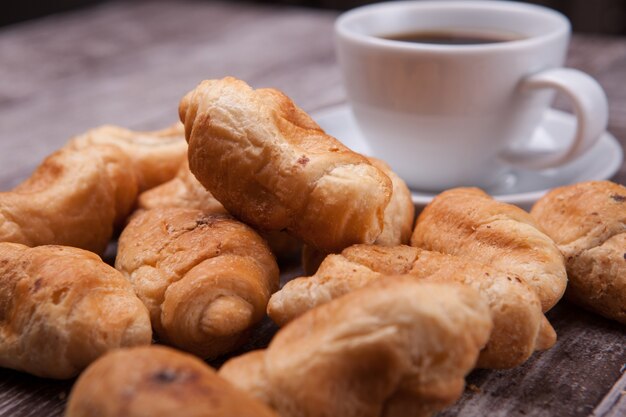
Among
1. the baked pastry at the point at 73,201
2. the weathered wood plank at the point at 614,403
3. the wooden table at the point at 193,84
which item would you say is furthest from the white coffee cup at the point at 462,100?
the weathered wood plank at the point at 614,403

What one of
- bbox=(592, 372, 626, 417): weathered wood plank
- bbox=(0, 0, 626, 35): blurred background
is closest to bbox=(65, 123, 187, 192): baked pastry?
bbox=(592, 372, 626, 417): weathered wood plank

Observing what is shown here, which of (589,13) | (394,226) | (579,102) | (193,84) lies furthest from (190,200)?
(589,13)

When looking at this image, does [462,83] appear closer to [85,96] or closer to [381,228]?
[381,228]

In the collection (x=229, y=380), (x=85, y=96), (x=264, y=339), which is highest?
(x=229, y=380)

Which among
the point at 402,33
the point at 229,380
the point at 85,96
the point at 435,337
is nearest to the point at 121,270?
the point at 229,380

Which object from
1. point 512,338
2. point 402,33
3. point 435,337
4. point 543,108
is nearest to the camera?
point 435,337

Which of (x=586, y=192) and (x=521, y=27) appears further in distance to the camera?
(x=521, y=27)

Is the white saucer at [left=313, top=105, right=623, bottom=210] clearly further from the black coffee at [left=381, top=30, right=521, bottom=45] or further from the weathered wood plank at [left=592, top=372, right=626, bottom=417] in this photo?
the weathered wood plank at [left=592, top=372, right=626, bottom=417]
